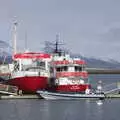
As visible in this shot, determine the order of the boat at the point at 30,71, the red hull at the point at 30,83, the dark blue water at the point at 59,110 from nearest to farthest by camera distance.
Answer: the dark blue water at the point at 59,110
the red hull at the point at 30,83
the boat at the point at 30,71

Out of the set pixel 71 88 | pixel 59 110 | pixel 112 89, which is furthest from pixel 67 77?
pixel 112 89

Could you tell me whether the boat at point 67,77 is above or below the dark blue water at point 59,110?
above

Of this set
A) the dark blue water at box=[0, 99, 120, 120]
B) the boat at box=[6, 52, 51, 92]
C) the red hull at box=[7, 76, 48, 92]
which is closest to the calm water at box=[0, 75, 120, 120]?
the dark blue water at box=[0, 99, 120, 120]

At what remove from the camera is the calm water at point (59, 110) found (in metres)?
68.4

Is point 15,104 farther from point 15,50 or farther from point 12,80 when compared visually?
point 15,50

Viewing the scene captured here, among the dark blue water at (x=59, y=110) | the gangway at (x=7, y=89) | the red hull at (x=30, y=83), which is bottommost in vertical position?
the dark blue water at (x=59, y=110)

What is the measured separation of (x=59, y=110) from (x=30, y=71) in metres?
23.1

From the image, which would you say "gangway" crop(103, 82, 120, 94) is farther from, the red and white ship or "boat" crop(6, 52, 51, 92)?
"boat" crop(6, 52, 51, 92)

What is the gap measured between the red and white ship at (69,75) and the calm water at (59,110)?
15.3 feet

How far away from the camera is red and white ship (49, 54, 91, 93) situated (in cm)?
9525

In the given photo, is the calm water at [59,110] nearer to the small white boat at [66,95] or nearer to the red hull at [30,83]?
the small white boat at [66,95]

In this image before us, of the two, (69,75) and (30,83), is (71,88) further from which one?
(30,83)

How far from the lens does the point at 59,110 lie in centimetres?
7775

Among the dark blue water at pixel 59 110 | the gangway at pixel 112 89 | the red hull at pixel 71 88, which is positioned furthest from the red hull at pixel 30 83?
the gangway at pixel 112 89
